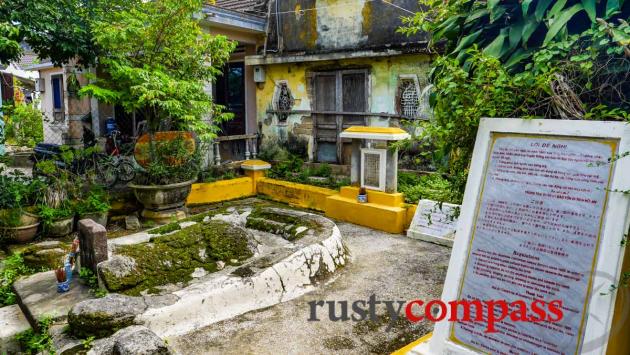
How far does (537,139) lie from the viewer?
2545 mm

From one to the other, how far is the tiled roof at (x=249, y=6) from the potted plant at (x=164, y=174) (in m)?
4.45

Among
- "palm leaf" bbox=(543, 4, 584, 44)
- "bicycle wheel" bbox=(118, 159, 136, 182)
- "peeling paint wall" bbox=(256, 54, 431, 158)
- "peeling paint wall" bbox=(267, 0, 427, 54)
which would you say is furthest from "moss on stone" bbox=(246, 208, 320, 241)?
"peeling paint wall" bbox=(267, 0, 427, 54)

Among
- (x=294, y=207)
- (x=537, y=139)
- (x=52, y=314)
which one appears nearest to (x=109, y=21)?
(x=294, y=207)

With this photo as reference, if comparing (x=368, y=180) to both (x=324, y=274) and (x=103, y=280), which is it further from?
(x=103, y=280)

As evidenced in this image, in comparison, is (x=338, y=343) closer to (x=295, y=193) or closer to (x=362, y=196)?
(x=362, y=196)

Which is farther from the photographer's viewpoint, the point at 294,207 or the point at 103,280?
the point at 294,207

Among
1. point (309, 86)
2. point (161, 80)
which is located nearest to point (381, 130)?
point (161, 80)

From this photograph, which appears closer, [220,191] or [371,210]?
[371,210]

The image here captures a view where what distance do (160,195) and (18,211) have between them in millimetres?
1928

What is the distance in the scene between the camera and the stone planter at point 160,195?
24.1ft

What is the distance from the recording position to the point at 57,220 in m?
6.65

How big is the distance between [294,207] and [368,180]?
191 centimetres

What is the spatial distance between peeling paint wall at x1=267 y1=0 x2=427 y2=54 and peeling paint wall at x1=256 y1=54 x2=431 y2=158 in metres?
0.34

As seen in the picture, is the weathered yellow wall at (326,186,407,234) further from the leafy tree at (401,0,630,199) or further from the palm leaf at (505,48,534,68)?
Result: the palm leaf at (505,48,534,68)
